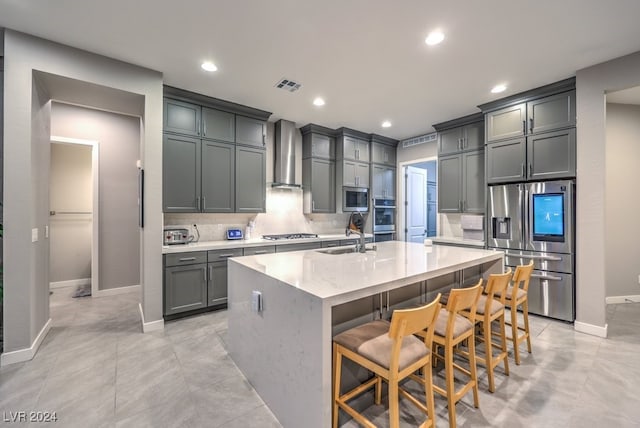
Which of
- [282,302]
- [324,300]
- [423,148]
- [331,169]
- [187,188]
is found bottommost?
[282,302]

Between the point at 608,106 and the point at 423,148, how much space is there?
2639mm

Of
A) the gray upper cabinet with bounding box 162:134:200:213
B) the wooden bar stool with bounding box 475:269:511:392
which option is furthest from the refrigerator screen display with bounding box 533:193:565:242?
the gray upper cabinet with bounding box 162:134:200:213

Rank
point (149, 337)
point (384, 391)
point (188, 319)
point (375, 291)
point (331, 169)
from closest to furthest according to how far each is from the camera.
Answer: point (375, 291) → point (384, 391) → point (149, 337) → point (188, 319) → point (331, 169)

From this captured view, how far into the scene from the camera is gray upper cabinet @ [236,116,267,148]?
402cm

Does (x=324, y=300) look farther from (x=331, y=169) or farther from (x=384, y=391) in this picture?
(x=331, y=169)

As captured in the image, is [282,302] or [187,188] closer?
[282,302]

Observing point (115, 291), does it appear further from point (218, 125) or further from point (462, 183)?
point (462, 183)

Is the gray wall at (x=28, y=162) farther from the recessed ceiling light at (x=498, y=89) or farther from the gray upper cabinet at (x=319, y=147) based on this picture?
the recessed ceiling light at (x=498, y=89)

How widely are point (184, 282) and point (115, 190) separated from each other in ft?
7.38

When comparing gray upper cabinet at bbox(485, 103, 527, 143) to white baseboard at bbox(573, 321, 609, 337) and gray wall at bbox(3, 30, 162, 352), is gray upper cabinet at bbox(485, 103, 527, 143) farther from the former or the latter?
gray wall at bbox(3, 30, 162, 352)

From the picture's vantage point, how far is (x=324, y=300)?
52.7 inches

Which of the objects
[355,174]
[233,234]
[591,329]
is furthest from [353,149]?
[591,329]

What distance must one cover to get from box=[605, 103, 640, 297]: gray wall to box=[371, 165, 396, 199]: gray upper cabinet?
326cm

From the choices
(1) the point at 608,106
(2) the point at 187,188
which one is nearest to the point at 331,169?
(2) the point at 187,188
